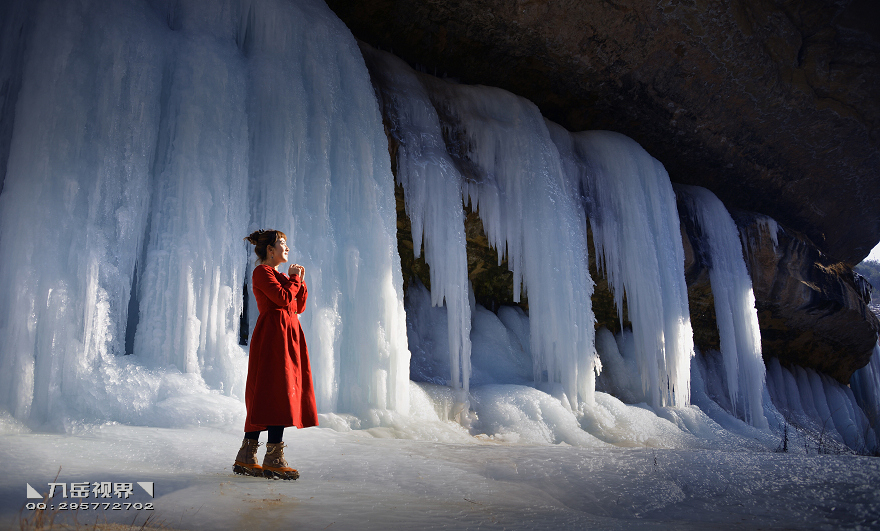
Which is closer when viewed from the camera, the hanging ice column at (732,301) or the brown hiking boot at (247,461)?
the brown hiking boot at (247,461)

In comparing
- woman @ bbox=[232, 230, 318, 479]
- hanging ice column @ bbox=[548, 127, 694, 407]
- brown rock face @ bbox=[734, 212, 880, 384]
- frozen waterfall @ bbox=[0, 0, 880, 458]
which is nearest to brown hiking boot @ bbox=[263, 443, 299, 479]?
woman @ bbox=[232, 230, 318, 479]

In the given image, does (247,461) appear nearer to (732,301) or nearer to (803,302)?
(732,301)

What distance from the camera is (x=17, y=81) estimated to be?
3955mm

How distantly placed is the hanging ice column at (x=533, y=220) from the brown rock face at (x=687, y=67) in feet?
2.62

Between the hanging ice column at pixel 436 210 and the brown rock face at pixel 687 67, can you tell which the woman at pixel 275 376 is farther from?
the brown rock face at pixel 687 67

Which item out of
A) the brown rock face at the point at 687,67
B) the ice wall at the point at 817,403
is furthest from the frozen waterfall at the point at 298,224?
the ice wall at the point at 817,403

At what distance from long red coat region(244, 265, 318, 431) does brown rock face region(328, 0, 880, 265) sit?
486 cm

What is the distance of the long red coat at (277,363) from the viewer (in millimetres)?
2320

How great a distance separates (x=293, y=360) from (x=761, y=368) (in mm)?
9046

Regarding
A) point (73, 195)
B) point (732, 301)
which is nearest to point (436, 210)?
point (73, 195)

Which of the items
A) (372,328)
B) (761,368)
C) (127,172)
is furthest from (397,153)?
(761,368)

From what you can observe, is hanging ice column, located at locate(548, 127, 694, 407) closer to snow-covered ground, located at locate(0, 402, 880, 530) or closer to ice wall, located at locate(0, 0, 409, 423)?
ice wall, located at locate(0, 0, 409, 423)

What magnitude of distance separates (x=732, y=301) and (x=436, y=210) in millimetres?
5935

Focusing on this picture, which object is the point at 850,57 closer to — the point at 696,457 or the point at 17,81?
the point at 696,457
